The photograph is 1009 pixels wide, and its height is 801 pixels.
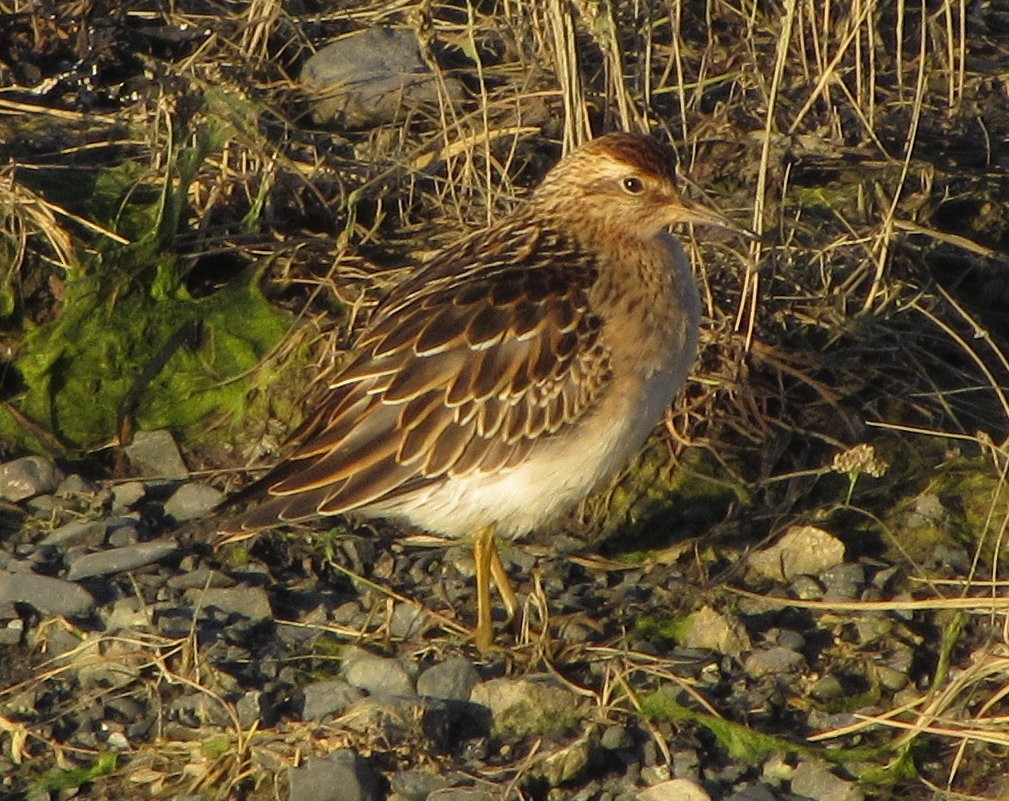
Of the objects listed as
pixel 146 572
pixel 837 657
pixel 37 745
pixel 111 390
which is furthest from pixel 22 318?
pixel 837 657

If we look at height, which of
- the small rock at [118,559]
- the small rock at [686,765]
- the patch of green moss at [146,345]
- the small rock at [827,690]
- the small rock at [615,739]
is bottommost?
the small rock at [827,690]

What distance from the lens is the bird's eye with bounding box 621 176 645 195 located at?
682 cm

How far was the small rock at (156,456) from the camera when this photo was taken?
24.3 feet

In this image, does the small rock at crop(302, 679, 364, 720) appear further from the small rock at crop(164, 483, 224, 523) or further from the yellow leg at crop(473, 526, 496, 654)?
the small rock at crop(164, 483, 224, 523)

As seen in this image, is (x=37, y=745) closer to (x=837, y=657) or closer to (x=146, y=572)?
(x=146, y=572)

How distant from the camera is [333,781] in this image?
545cm

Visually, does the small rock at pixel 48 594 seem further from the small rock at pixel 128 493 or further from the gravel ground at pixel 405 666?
the small rock at pixel 128 493

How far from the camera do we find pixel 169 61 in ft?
30.5

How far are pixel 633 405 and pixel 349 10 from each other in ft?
13.1

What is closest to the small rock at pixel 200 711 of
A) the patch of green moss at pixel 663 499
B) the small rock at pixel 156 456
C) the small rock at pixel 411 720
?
the small rock at pixel 411 720

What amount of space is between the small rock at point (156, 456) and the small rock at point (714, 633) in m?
2.19

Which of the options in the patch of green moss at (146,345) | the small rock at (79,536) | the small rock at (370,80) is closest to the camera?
the small rock at (79,536)

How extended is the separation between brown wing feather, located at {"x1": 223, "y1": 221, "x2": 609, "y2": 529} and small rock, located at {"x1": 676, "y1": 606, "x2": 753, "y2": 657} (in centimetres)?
82

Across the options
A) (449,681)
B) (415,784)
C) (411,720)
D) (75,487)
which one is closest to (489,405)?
(449,681)
